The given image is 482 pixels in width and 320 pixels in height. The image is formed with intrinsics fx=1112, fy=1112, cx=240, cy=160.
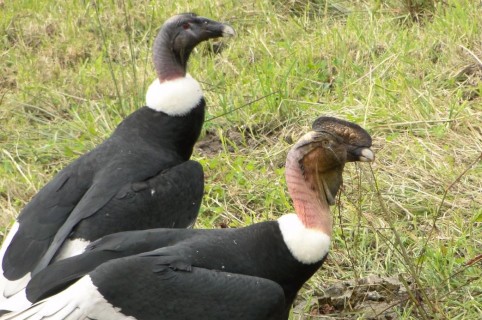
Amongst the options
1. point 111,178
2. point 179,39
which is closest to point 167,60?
point 179,39

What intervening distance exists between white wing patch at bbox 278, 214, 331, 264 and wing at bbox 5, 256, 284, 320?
0.73 feet

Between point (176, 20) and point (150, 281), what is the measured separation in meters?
1.92

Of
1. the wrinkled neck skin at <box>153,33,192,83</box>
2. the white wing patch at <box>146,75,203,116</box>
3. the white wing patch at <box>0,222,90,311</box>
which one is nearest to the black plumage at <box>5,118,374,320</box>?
the white wing patch at <box>0,222,90,311</box>

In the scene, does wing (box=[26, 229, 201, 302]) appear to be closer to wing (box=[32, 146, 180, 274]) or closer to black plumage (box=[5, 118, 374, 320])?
black plumage (box=[5, 118, 374, 320])

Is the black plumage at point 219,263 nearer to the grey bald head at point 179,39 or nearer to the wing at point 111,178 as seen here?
the wing at point 111,178

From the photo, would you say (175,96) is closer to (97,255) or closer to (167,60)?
(167,60)

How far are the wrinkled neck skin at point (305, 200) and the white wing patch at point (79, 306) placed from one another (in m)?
0.74

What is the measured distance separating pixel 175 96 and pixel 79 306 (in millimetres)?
1587

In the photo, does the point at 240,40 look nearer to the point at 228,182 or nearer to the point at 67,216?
the point at 228,182

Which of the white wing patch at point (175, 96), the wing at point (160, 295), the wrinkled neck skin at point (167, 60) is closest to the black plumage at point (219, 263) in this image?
the wing at point (160, 295)

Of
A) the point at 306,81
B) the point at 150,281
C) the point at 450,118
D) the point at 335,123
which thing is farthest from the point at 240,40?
the point at 150,281

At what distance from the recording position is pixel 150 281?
3.73 metres

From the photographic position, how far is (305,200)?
13.2 feet

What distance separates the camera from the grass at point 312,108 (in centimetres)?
479
